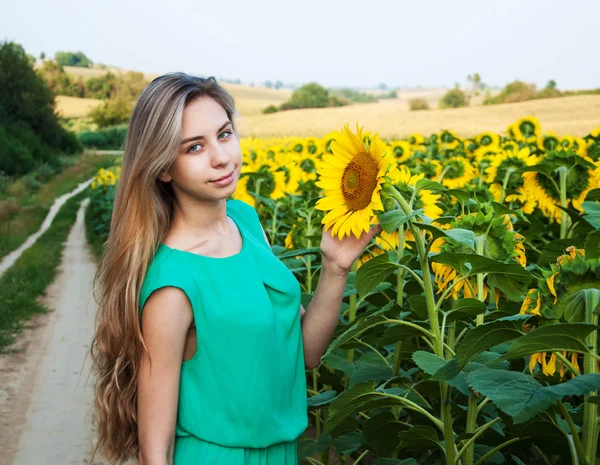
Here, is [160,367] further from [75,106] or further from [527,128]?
[75,106]

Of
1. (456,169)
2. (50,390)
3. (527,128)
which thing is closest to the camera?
(456,169)

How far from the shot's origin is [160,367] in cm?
180

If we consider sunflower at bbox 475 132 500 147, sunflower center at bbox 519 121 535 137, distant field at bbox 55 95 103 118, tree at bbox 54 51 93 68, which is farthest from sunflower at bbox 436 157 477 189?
tree at bbox 54 51 93 68

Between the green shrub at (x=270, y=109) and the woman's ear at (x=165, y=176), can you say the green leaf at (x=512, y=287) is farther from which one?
the green shrub at (x=270, y=109)

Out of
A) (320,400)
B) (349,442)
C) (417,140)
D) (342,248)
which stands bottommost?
(349,442)

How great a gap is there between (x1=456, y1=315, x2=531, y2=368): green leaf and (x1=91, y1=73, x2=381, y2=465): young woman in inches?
18.8

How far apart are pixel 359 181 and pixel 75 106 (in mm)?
70253

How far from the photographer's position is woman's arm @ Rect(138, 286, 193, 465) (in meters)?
1.79

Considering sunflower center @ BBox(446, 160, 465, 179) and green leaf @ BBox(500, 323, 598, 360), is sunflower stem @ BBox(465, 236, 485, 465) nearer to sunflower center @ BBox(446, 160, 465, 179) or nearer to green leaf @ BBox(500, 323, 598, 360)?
green leaf @ BBox(500, 323, 598, 360)

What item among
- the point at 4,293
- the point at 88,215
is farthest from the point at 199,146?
the point at 88,215

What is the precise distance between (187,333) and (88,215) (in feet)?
45.1

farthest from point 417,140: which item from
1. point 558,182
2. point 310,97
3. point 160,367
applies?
point 310,97

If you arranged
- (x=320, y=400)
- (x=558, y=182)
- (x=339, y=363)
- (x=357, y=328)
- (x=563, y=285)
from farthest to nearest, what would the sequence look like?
(x=558, y=182) < (x=339, y=363) < (x=320, y=400) < (x=357, y=328) < (x=563, y=285)

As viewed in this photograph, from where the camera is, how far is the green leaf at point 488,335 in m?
1.46
